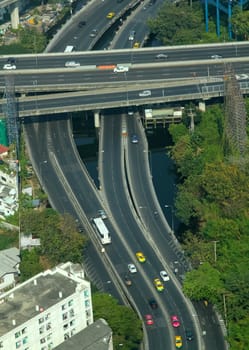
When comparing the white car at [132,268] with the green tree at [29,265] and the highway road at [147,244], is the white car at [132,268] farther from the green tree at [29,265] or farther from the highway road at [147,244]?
the green tree at [29,265]

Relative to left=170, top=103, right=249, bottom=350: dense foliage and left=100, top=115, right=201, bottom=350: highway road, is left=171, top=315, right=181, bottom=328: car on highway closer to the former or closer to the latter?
left=100, top=115, right=201, bottom=350: highway road

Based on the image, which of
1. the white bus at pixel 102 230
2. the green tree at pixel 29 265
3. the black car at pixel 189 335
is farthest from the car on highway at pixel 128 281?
the black car at pixel 189 335

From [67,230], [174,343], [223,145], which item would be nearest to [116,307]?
[174,343]

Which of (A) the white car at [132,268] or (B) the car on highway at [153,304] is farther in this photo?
(A) the white car at [132,268]

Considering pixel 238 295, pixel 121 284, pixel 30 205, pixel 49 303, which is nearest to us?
pixel 49 303

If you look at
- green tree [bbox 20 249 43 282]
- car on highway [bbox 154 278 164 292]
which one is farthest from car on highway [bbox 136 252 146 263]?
green tree [bbox 20 249 43 282]

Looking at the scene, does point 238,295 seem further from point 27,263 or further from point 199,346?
point 27,263
